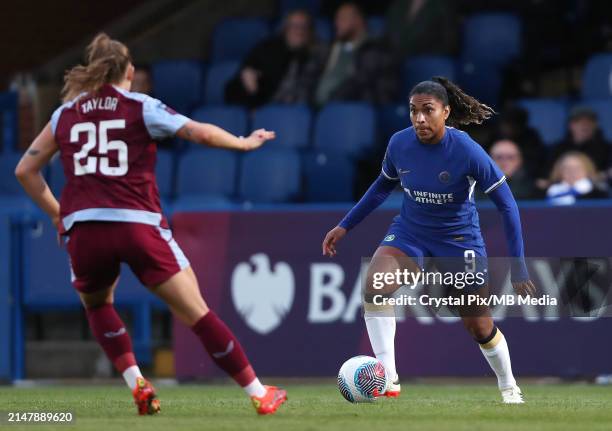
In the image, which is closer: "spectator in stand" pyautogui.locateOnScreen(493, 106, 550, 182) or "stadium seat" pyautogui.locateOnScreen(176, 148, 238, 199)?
"spectator in stand" pyautogui.locateOnScreen(493, 106, 550, 182)

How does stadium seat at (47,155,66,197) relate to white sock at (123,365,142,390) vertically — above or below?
above

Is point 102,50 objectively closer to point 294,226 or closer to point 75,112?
point 75,112

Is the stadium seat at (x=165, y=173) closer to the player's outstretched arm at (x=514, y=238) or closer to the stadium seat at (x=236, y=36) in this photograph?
the stadium seat at (x=236, y=36)

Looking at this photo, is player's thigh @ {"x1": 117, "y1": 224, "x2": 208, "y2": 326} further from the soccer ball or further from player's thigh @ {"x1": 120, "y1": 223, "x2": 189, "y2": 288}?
the soccer ball

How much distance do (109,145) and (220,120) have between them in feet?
23.2

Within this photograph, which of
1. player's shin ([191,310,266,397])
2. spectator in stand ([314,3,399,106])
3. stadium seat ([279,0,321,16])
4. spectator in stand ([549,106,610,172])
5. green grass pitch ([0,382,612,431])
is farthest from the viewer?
stadium seat ([279,0,321,16])

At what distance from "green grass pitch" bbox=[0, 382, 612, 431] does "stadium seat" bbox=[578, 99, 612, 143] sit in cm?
316

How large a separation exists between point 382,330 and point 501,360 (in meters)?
0.75

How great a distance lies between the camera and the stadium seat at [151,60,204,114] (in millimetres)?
15344

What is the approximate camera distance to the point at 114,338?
7.75 meters

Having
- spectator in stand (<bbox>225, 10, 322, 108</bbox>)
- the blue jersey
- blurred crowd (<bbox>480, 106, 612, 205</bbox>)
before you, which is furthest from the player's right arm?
spectator in stand (<bbox>225, 10, 322, 108</bbox>)

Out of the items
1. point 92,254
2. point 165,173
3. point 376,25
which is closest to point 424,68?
point 376,25

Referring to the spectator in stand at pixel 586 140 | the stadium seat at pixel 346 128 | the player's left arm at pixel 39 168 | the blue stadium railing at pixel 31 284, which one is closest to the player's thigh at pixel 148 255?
the player's left arm at pixel 39 168

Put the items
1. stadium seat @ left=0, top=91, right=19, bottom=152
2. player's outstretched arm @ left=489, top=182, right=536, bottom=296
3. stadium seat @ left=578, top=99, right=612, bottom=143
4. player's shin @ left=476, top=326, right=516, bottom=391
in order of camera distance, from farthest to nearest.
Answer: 1. stadium seat @ left=0, top=91, right=19, bottom=152
2. stadium seat @ left=578, top=99, right=612, bottom=143
3. player's shin @ left=476, top=326, right=516, bottom=391
4. player's outstretched arm @ left=489, top=182, right=536, bottom=296
